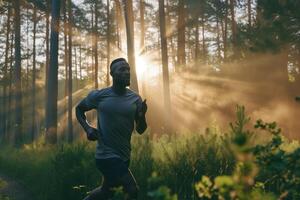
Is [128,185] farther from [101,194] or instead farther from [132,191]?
[101,194]

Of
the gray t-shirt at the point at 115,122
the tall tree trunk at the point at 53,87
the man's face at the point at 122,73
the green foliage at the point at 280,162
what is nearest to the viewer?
the green foliage at the point at 280,162

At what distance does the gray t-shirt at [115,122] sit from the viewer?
5613 mm

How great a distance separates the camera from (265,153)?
2.91m

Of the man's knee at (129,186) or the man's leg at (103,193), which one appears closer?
the man's knee at (129,186)

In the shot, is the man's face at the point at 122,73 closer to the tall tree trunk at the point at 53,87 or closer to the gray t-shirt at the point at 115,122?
the gray t-shirt at the point at 115,122

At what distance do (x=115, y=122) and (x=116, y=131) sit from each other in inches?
4.2

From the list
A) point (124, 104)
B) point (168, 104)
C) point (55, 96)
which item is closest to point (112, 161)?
point (124, 104)

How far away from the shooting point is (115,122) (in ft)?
18.5

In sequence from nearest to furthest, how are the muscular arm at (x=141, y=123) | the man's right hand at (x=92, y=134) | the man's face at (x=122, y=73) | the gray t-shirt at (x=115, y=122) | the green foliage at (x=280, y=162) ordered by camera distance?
the green foliage at (x=280, y=162) < the man's right hand at (x=92, y=134) < the gray t-shirt at (x=115, y=122) < the man's face at (x=122, y=73) < the muscular arm at (x=141, y=123)

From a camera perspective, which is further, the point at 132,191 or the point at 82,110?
the point at 82,110

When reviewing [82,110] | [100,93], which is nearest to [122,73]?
[100,93]

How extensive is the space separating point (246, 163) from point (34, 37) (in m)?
43.4

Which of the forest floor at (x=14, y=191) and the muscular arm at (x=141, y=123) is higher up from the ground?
the muscular arm at (x=141, y=123)

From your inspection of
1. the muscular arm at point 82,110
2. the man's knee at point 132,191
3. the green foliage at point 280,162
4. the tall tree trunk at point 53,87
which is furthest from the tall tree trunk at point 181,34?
the green foliage at point 280,162
